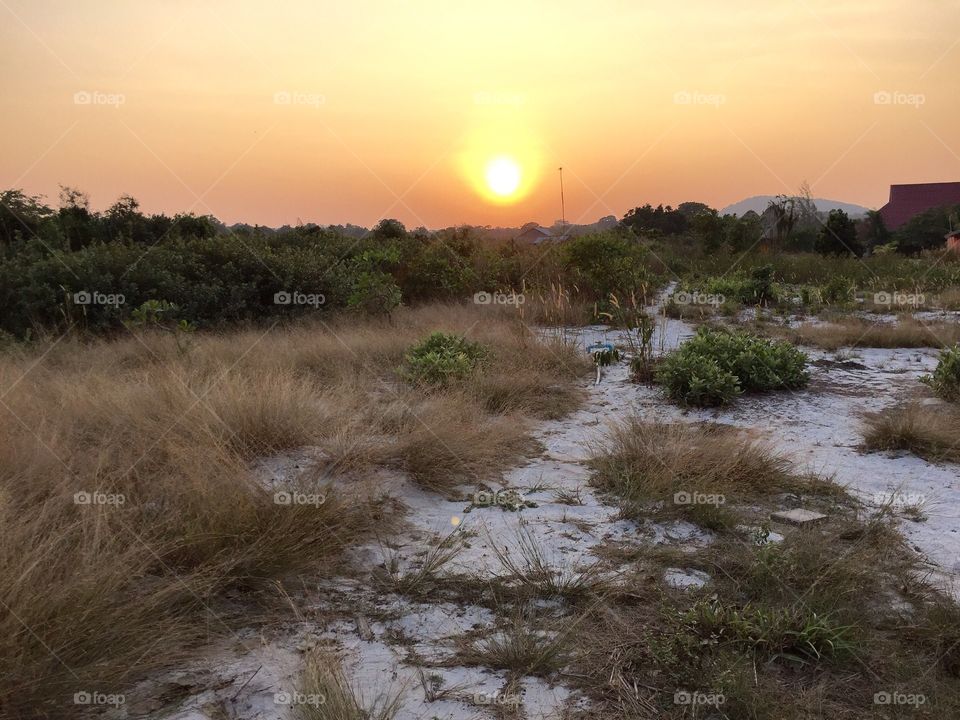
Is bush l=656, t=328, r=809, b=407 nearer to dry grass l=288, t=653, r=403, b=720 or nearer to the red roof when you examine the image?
dry grass l=288, t=653, r=403, b=720

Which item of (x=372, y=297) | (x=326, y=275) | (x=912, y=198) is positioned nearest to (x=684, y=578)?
(x=372, y=297)

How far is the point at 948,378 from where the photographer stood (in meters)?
6.38

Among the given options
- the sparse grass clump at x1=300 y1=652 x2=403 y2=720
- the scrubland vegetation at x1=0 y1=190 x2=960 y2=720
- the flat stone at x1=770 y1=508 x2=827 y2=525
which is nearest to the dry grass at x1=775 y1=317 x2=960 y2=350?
the scrubland vegetation at x1=0 y1=190 x2=960 y2=720

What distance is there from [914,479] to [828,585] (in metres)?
2.17

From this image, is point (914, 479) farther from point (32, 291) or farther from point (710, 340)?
point (32, 291)

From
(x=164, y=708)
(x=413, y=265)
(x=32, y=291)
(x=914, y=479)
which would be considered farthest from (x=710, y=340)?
(x=32, y=291)

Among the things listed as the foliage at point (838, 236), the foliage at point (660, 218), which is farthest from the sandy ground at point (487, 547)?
the foliage at point (660, 218)

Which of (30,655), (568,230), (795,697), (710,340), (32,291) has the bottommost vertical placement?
(795,697)

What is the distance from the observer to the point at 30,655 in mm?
2182

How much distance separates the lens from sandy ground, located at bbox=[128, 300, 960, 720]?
2.37m

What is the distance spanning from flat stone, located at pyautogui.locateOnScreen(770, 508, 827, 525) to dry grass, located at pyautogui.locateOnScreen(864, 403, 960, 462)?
1.71m

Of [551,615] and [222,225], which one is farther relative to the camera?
[222,225]

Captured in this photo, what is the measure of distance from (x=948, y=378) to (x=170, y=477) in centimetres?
673

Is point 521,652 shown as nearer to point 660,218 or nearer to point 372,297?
point 372,297
